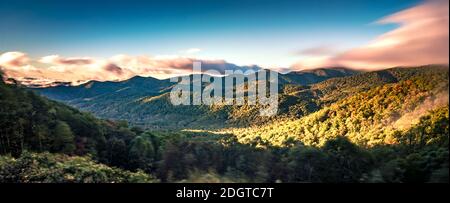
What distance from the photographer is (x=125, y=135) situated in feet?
62.4

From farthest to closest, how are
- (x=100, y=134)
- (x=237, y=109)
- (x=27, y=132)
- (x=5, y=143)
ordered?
(x=237, y=109) → (x=100, y=134) → (x=27, y=132) → (x=5, y=143)

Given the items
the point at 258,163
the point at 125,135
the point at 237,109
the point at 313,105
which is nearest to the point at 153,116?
the point at 237,109

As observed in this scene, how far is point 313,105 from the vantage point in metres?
117

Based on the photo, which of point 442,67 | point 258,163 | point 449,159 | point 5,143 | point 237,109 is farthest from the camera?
point 237,109

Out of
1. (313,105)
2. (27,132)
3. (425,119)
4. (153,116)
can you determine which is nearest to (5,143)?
(27,132)

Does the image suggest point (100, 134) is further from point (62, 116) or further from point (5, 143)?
point (5, 143)

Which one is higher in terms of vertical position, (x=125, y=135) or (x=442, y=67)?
(x=442, y=67)

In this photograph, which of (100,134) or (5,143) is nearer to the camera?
(5,143)

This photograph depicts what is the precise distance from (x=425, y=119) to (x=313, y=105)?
114 m

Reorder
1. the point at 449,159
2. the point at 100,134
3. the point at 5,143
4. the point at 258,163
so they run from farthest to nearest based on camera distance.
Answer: the point at 100,134, the point at 5,143, the point at 258,163, the point at 449,159
